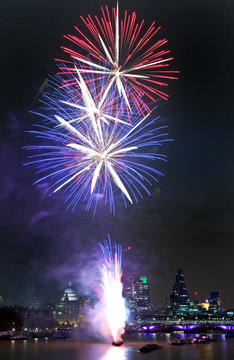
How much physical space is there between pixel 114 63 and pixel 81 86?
10.9ft

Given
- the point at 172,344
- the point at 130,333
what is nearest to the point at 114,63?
the point at 172,344

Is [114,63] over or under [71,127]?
over

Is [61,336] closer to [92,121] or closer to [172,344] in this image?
[172,344]

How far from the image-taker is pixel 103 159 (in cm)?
3281

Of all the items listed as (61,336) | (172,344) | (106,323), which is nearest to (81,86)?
(172,344)

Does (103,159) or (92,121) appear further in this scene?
(103,159)

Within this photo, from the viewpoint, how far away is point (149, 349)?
224 feet

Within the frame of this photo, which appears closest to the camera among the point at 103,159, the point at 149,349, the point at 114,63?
the point at 114,63

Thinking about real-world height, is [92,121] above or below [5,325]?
above

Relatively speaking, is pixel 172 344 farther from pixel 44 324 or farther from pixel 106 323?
pixel 44 324

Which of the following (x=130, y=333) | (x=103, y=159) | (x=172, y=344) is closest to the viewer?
(x=103, y=159)

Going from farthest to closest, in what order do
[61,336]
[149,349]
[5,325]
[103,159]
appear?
[5,325] → [61,336] → [149,349] → [103,159]

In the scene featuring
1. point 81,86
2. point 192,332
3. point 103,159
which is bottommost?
point 192,332

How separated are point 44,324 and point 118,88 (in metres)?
167
